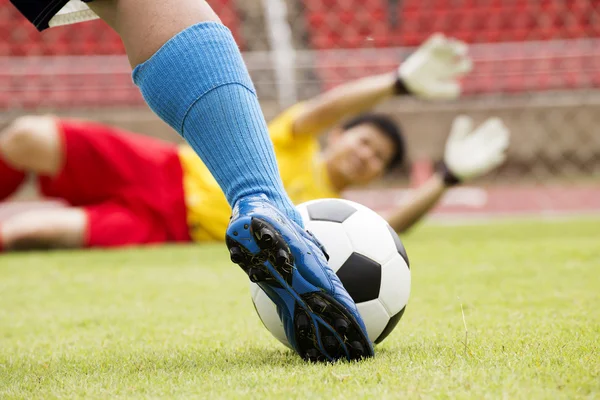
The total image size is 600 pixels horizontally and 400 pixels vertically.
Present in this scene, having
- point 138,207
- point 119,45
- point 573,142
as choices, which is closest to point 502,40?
point 573,142

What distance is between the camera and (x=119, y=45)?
7.84 meters

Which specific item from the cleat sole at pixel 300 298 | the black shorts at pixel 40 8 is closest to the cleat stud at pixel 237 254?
the cleat sole at pixel 300 298

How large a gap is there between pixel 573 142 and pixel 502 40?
70.4 inches

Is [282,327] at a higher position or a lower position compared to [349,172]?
higher

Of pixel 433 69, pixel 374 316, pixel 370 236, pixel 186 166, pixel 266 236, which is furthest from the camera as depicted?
pixel 186 166

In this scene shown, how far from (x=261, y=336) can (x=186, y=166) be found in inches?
103

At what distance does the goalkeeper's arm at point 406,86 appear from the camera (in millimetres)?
3508

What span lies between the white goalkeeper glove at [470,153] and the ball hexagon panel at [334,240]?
84.8 inches

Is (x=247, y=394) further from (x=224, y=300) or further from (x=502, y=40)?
(x=502, y=40)

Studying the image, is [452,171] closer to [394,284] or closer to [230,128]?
[394,284]

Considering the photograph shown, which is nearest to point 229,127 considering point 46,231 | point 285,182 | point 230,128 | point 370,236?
point 230,128

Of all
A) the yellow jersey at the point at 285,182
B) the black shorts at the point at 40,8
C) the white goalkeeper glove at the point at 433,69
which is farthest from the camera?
the yellow jersey at the point at 285,182

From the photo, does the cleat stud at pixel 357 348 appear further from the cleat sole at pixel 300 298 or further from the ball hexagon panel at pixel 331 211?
the ball hexagon panel at pixel 331 211

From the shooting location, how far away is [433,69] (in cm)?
365
